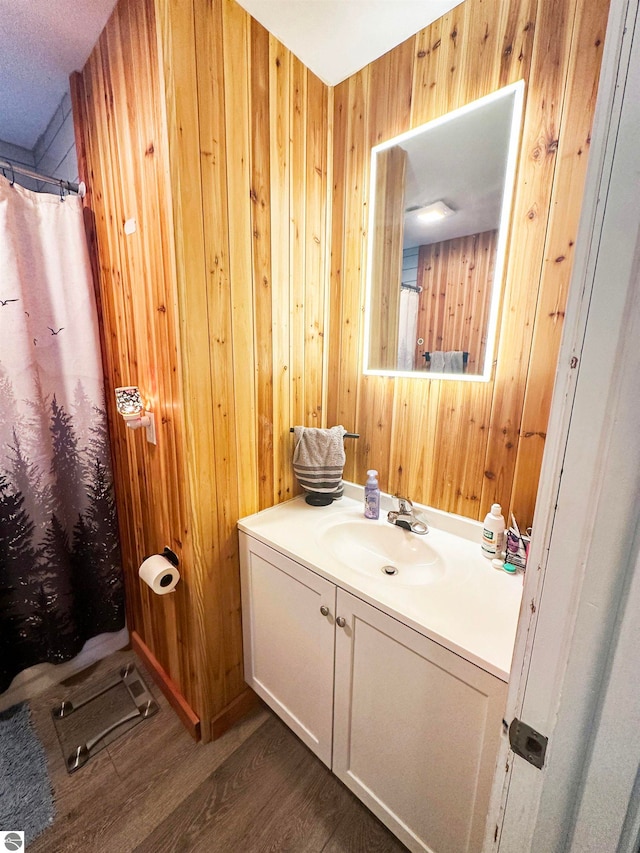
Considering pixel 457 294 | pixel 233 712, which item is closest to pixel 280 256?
pixel 457 294

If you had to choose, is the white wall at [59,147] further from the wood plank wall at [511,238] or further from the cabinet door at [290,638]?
the cabinet door at [290,638]

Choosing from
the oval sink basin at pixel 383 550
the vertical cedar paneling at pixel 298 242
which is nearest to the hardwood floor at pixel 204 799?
the oval sink basin at pixel 383 550

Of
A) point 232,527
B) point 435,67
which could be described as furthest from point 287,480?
point 435,67

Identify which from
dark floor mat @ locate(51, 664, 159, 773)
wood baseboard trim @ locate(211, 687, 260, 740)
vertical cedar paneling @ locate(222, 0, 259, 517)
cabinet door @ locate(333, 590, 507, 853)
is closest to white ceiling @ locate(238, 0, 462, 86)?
vertical cedar paneling @ locate(222, 0, 259, 517)

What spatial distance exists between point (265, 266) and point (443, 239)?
622mm

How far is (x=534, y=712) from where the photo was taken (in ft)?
1.38

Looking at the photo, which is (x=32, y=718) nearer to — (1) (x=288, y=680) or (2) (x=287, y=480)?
(1) (x=288, y=680)

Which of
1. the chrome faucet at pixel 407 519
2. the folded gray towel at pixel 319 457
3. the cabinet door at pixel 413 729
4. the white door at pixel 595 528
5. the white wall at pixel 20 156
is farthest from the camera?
the white wall at pixel 20 156

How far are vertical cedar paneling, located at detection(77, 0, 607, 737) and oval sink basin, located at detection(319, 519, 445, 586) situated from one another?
0.64 ft

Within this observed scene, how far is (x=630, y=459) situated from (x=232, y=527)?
1.18m

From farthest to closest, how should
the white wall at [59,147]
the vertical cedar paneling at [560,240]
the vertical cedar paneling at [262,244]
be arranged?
the white wall at [59,147] < the vertical cedar paneling at [262,244] < the vertical cedar paneling at [560,240]

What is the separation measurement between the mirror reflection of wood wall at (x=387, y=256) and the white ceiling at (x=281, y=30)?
1.05ft

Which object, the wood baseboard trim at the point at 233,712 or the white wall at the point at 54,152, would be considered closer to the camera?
the wood baseboard trim at the point at 233,712

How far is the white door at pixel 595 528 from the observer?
0.32 meters
